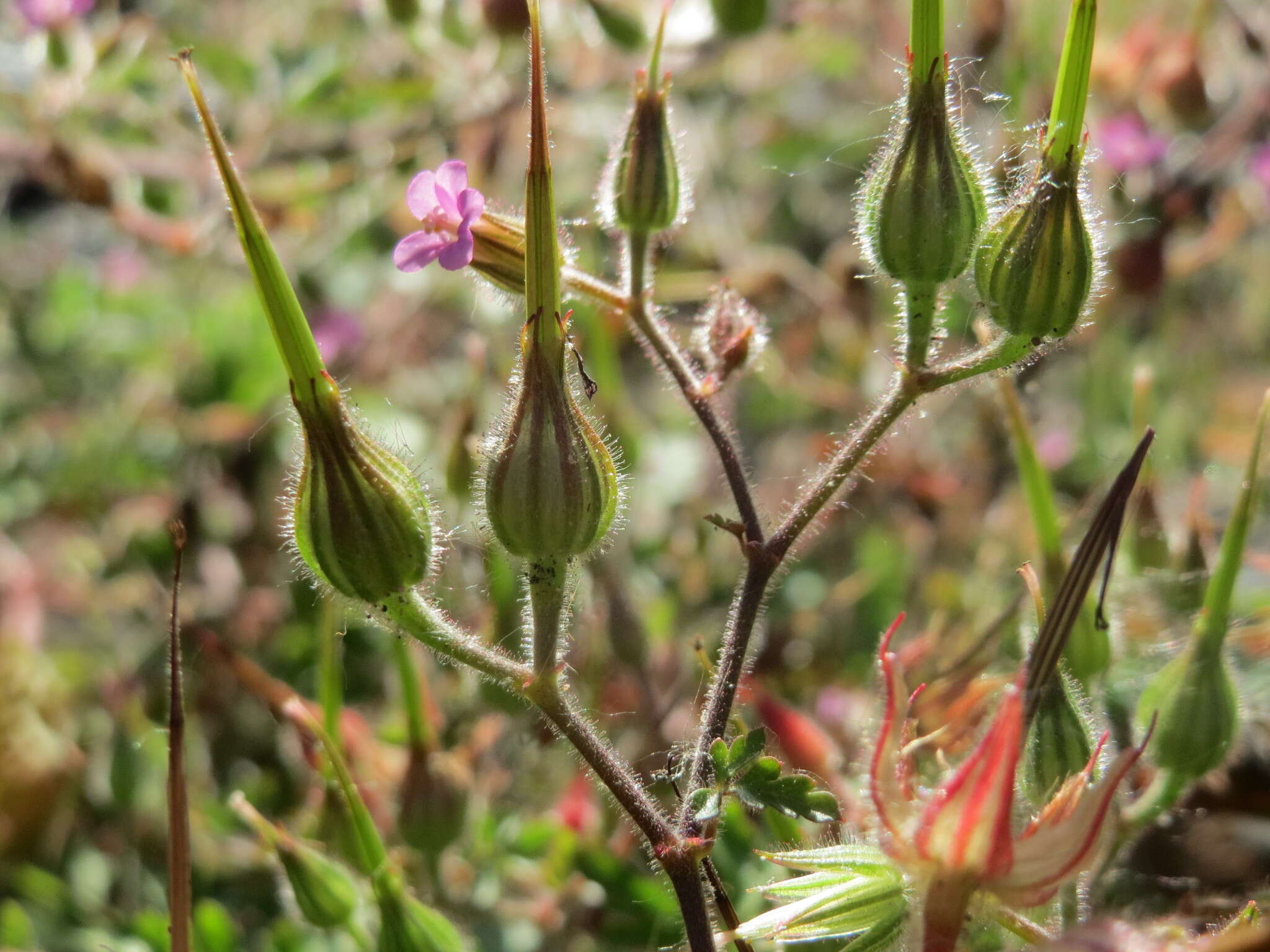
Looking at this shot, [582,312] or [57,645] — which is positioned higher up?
[582,312]

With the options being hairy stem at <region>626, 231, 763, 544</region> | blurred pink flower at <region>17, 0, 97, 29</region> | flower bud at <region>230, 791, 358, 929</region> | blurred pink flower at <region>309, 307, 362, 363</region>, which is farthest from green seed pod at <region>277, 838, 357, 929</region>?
blurred pink flower at <region>17, 0, 97, 29</region>

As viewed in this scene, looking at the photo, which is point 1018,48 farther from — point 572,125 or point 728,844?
point 728,844

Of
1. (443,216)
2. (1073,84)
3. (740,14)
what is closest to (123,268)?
(740,14)

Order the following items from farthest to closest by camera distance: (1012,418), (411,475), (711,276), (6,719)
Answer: (711,276), (6,719), (1012,418), (411,475)

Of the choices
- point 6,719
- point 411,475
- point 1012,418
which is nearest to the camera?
point 411,475

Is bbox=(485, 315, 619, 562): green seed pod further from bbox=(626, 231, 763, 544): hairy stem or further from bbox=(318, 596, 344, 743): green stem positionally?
bbox=(318, 596, 344, 743): green stem

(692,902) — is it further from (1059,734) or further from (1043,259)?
(1043,259)

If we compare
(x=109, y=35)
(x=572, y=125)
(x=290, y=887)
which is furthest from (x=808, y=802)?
(x=109, y=35)
